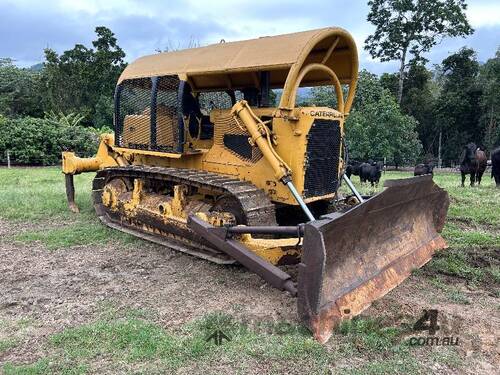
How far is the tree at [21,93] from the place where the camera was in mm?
32188

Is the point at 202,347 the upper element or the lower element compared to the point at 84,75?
lower

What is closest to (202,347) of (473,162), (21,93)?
(473,162)

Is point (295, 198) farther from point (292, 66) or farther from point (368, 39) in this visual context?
point (368, 39)

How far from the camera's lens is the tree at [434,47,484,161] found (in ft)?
104

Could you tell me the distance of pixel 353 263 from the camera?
4488 mm

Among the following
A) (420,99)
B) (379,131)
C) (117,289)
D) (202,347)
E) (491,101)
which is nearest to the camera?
(202,347)

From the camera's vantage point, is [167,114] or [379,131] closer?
[167,114]

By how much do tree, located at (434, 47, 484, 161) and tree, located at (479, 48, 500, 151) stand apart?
600 millimetres

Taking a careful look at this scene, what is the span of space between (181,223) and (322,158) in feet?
6.29

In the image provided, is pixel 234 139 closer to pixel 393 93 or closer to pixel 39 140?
pixel 39 140

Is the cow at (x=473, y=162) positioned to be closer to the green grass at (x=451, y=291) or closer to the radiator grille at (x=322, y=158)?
the radiator grille at (x=322, y=158)

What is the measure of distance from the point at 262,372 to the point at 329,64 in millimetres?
4539

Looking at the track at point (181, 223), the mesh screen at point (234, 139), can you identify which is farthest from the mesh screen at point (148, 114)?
the mesh screen at point (234, 139)

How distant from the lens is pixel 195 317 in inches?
168
